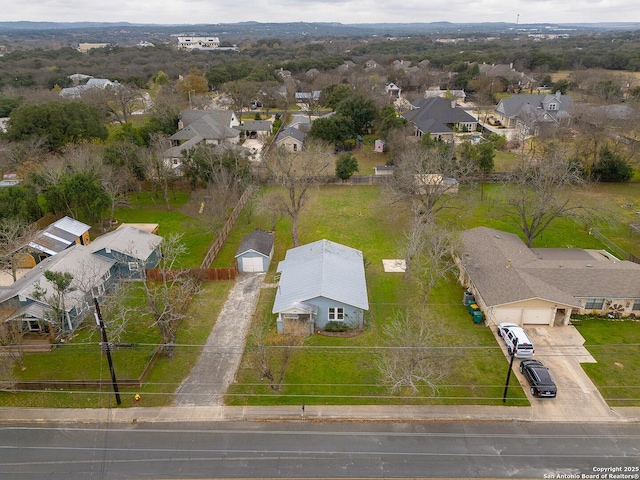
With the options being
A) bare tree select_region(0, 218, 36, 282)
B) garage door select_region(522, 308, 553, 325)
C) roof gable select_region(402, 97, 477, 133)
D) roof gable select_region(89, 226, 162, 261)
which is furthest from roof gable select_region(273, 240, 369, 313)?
roof gable select_region(402, 97, 477, 133)

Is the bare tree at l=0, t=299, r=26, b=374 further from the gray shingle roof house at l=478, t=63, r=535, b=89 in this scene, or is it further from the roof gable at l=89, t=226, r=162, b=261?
the gray shingle roof house at l=478, t=63, r=535, b=89

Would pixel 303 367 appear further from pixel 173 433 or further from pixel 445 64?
pixel 445 64

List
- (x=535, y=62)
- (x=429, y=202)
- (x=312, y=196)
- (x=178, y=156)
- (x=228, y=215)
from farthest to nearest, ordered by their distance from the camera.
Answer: (x=535, y=62)
(x=178, y=156)
(x=312, y=196)
(x=228, y=215)
(x=429, y=202)

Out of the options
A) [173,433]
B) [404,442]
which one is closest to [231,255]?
[173,433]

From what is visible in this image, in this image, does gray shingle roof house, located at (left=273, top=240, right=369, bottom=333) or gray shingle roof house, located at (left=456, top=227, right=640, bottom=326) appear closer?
gray shingle roof house, located at (left=273, top=240, right=369, bottom=333)

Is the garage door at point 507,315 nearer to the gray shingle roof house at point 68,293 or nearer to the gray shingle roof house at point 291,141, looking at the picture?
the gray shingle roof house at point 68,293

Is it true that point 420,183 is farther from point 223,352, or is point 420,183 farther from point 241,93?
point 241,93

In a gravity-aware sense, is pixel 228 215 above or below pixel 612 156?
below
